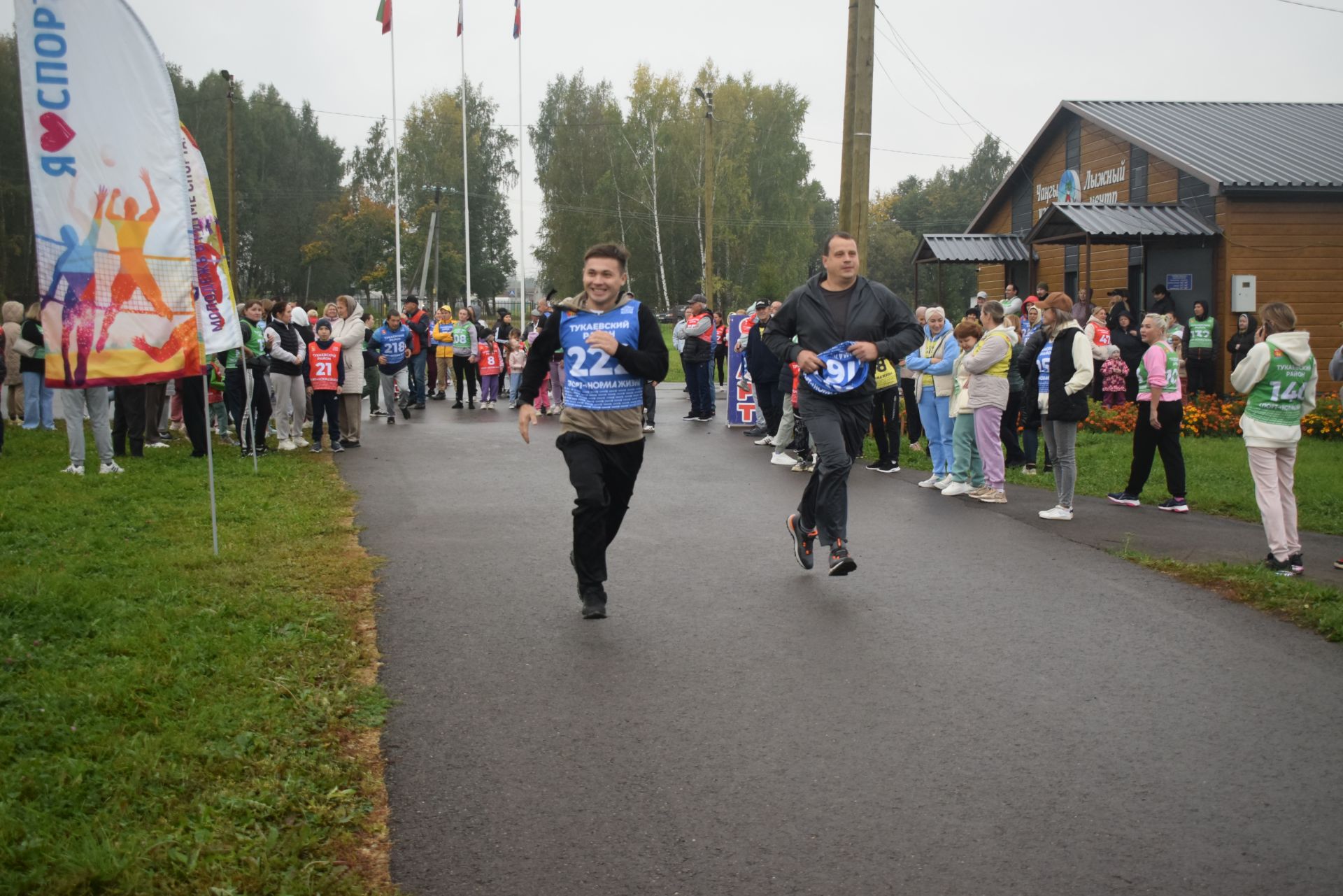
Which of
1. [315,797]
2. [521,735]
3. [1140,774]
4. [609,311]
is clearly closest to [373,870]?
[315,797]

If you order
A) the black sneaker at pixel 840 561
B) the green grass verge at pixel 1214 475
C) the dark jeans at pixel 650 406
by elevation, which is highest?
the dark jeans at pixel 650 406

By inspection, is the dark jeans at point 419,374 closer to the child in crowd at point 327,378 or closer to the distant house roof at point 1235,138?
the child in crowd at point 327,378

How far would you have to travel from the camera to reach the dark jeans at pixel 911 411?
15367mm

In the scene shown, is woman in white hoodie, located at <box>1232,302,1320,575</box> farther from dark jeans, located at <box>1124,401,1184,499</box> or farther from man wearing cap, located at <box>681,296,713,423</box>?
man wearing cap, located at <box>681,296,713,423</box>

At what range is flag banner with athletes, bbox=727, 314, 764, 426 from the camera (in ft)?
60.4

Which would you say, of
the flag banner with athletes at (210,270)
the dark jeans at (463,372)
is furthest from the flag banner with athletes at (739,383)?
the flag banner with athletes at (210,270)

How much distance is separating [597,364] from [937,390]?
658cm

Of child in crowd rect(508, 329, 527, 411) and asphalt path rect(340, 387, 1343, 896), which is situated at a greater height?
child in crowd rect(508, 329, 527, 411)

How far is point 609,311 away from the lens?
23.3 ft

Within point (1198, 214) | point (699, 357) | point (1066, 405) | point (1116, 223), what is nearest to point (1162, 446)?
point (1066, 405)

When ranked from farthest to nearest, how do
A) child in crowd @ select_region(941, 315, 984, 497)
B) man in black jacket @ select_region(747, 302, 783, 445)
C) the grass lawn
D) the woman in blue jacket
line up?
man in black jacket @ select_region(747, 302, 783, 445), the woman in blue jacket, child in crowd @ select_region(941, 315, 984, 497), the grass lawn

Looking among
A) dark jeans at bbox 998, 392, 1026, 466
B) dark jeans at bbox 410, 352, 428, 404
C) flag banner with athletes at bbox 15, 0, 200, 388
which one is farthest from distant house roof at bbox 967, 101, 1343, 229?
flag banner with athletes at bbox 15, 0, 200, 388

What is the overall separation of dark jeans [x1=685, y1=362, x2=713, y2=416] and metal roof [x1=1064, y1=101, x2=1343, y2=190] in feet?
32.5

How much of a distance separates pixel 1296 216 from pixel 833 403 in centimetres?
1860
